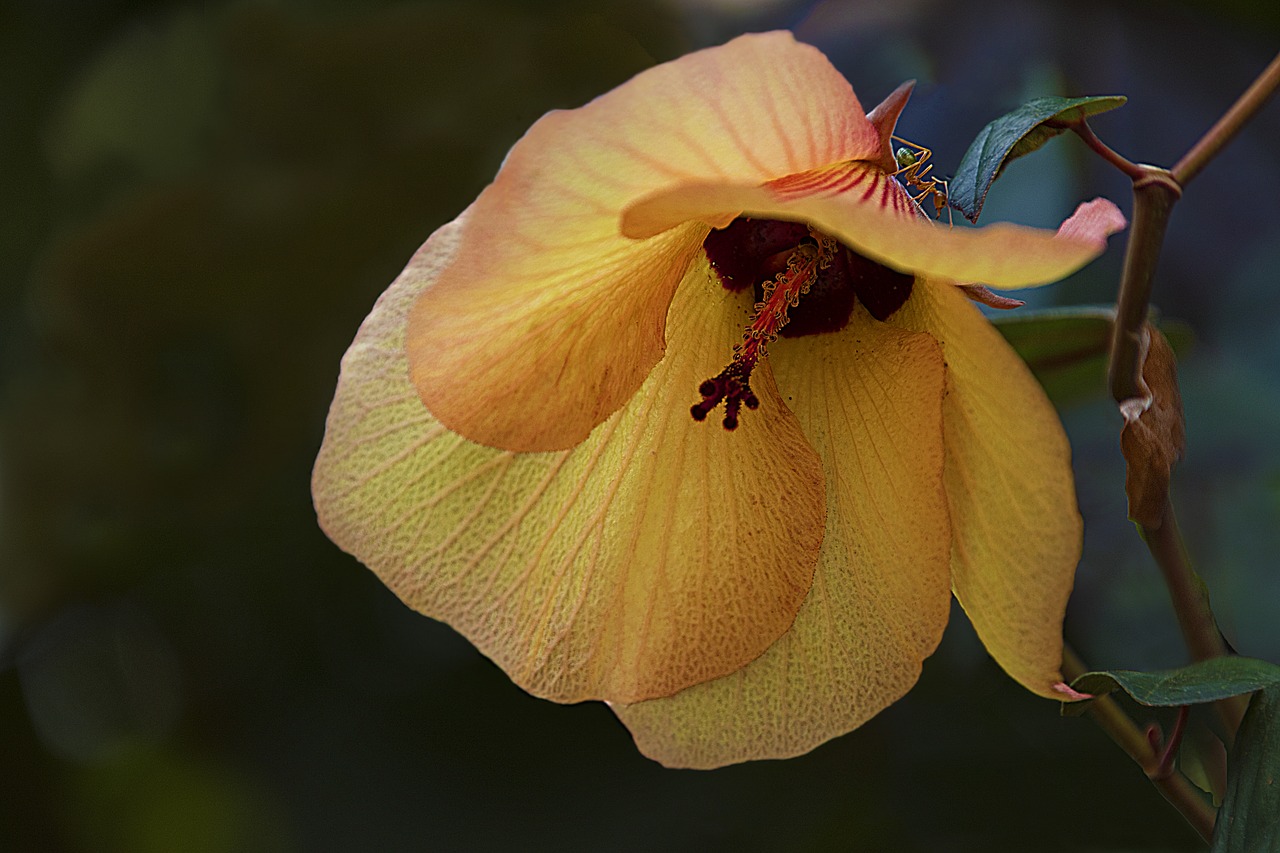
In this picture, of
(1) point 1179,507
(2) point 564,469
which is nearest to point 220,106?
(2) point 564,469

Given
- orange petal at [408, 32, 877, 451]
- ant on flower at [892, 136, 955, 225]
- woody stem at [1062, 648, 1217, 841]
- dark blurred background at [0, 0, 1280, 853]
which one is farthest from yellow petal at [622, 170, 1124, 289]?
dark blurred background at [0, 0, 1280, 853]

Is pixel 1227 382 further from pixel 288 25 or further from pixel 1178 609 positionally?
pixel 288 25

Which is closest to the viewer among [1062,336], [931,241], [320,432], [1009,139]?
[931,241]

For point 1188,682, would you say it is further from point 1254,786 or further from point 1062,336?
point 1062,336

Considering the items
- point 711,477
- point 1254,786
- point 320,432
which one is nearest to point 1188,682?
point 1254,786

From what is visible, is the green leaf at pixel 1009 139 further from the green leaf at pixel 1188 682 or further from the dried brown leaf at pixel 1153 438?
the green leaf at pixel 1188 682

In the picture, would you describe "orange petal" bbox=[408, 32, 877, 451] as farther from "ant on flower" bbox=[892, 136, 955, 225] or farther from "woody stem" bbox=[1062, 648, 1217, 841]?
"woody stem" bbox=[1062, 648, 1217, 841]

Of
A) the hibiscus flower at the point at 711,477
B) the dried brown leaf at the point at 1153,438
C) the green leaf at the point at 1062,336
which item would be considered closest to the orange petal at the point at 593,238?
the hibiscus flower at the point at 711,477
